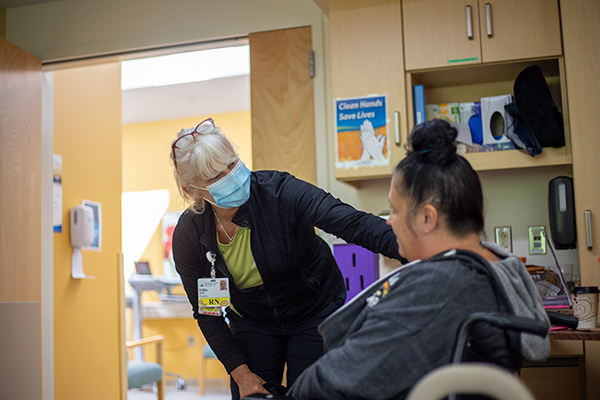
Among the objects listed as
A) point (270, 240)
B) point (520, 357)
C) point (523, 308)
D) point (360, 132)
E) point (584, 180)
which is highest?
point (360, 132)

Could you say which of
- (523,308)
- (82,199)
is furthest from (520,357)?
(82,199)

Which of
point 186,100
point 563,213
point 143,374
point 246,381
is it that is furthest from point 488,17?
point 186,100

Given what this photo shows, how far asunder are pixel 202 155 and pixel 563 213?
1596 mm

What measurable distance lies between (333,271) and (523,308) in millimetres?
917

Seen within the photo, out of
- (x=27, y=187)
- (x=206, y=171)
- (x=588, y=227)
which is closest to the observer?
(x=206, y=171)

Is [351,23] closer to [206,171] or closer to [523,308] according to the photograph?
[206,171]

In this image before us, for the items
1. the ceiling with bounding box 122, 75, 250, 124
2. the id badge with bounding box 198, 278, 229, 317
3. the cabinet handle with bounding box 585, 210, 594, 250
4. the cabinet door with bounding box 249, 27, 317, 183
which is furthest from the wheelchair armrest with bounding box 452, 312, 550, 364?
the ceiling with bounding box 122, 75, 250, 124

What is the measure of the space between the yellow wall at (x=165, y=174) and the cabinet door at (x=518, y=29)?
4.12 metres

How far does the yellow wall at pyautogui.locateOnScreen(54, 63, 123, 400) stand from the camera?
3555mm

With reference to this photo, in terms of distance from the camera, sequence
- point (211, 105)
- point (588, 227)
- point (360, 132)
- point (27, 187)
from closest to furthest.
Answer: point (588, 227), point (360, 132), point (27, 187), point (211, 105)

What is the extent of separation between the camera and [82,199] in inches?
150

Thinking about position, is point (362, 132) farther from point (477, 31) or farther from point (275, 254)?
point (275, 254)

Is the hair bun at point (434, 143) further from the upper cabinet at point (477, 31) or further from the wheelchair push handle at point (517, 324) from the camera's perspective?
the upper cabinet at point (477, 31)

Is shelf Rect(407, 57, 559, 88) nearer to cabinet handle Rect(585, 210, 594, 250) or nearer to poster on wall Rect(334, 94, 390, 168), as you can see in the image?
poster on wall Rect(334, 94, 390, 168)
